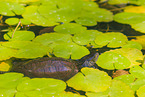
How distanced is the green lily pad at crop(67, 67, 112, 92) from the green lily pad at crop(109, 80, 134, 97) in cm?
3

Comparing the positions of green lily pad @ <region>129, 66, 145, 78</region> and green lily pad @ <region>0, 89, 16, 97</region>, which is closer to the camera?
green lily pad @ <region>0, 89, 16, 97</region>

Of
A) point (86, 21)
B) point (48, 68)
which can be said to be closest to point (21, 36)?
point (48, 68)

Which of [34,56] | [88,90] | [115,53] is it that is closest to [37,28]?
[34,56]

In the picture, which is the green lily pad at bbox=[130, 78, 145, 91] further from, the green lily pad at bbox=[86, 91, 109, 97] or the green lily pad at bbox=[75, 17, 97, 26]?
the green lily pad at bbox=[75, 17, 97, 26]

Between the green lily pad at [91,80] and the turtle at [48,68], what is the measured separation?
0.22 feet

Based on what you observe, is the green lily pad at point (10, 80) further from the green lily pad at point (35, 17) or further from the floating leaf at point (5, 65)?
the green lily pad at point (35, 17)

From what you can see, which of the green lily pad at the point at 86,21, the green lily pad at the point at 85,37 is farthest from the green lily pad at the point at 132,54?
the green lily pad at the point at 86,21

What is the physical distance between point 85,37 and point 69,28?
219 mm

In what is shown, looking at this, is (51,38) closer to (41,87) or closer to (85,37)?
(85,37)

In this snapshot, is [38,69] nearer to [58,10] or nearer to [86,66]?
[86,66]

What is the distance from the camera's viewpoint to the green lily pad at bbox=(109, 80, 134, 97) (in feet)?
4.03

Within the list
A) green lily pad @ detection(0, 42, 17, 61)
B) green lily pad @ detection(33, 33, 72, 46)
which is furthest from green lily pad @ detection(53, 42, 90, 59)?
green lily pad @ detection(0, 42, 17, 61)

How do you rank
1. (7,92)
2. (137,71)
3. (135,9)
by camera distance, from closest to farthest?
(7,92) < (137,71) < (135,9)

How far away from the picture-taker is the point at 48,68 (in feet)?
4.62
